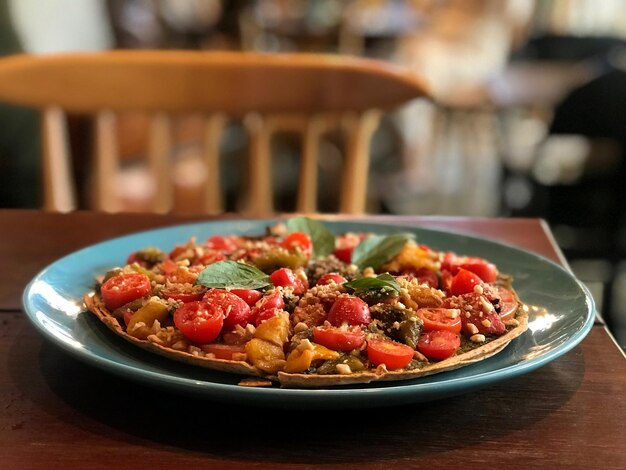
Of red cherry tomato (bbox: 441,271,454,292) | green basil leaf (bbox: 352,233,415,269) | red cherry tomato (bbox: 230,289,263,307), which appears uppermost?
red cherry tomato (bbox: 230,289,263,307)

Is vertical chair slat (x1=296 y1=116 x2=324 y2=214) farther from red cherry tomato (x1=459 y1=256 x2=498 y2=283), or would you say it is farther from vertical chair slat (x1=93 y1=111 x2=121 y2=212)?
red cherry tomato (x1=459 y1=256 x2=498 y2=283)

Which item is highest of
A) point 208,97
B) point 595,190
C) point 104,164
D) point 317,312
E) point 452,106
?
point 317,312

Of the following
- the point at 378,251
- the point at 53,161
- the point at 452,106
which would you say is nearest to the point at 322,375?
the point at 378,251

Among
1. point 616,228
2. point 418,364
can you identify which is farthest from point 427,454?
point 616,228

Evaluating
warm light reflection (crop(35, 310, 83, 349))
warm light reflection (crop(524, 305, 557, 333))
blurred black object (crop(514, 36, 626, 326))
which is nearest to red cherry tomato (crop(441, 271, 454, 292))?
warm light reflection (crop(524, 305, 557, 333))

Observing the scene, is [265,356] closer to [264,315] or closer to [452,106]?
[264,315]

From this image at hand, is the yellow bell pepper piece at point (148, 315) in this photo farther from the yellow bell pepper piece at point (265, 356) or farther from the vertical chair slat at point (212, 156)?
the vertical chair slat at point (212, 156)

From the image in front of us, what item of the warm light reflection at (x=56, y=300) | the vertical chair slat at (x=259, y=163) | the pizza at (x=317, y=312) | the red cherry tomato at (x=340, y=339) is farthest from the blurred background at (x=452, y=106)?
the warm light reflection at (x=56, y=300)
